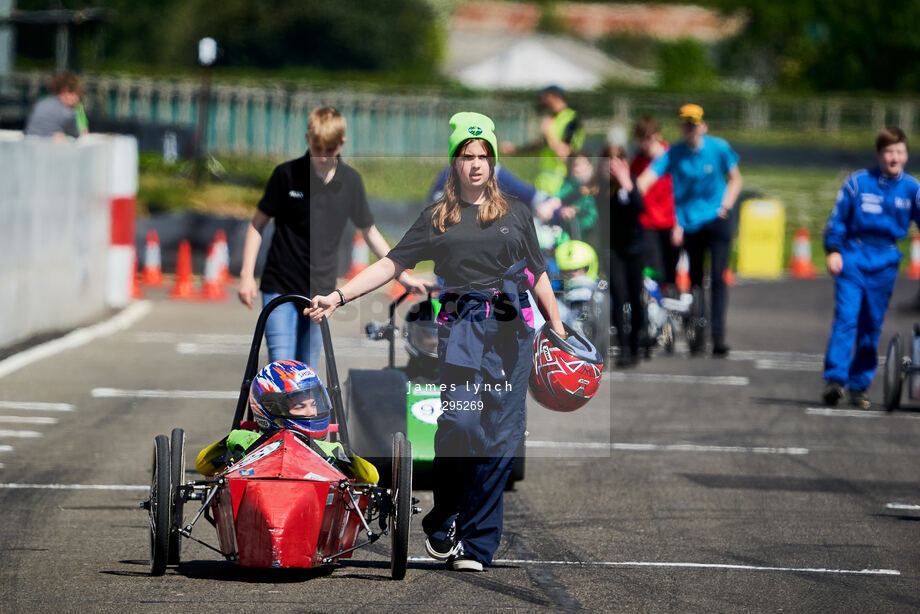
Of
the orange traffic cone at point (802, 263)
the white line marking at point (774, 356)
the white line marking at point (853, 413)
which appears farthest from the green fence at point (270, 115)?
the white line marking at point (853, 413)

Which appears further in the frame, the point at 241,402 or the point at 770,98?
the point at 770,98

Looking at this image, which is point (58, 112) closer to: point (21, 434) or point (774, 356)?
point (21, 434)

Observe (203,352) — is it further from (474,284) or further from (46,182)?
(474,284)

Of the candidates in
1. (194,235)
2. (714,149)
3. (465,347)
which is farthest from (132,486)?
(194,235)

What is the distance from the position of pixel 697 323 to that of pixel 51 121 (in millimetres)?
6589

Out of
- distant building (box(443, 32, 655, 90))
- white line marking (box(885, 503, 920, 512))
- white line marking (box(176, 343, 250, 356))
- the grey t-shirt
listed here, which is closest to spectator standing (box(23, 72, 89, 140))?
the grey t-shirt

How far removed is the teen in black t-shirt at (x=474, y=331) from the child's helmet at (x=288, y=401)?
280mm

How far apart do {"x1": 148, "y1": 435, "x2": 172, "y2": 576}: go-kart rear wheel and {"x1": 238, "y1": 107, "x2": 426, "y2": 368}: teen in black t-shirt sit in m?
2.00

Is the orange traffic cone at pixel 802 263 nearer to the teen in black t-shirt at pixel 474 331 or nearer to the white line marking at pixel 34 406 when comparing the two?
the white line marking at pixel 34 406

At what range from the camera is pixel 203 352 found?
563 inches

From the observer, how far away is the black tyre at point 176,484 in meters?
6.38

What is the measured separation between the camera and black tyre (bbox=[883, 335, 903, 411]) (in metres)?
11.5

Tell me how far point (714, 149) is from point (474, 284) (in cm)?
783

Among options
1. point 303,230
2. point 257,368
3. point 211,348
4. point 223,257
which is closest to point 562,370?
point 257,368
